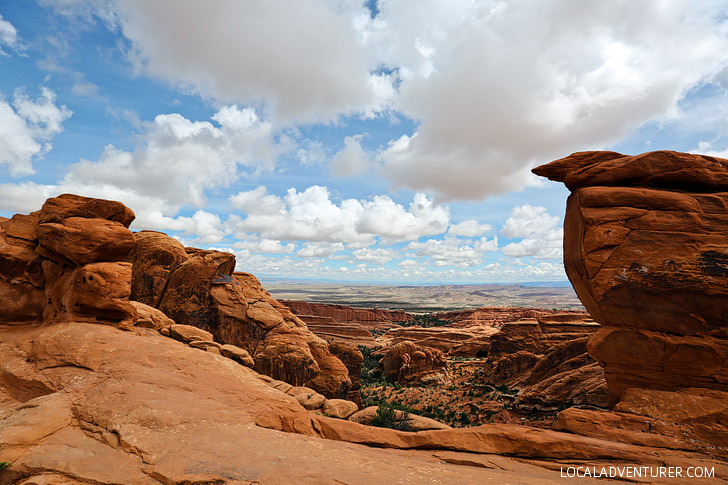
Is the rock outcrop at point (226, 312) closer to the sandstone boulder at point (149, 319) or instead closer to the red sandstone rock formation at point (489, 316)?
the sandstone boulder at point (149, 319)

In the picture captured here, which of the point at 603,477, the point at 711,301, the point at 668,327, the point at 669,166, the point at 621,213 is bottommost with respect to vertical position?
the point at 603,477

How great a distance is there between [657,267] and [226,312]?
26240 mm

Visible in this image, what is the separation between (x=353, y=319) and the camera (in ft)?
414

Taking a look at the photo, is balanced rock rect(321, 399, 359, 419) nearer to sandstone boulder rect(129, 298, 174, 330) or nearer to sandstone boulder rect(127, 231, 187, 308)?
sandstone boulder rect(129, 298, 174, 330)

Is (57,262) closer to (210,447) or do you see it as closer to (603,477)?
(210,447)

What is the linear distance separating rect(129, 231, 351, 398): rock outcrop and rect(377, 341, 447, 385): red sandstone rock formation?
24142 mm

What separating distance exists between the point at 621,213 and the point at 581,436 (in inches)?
352

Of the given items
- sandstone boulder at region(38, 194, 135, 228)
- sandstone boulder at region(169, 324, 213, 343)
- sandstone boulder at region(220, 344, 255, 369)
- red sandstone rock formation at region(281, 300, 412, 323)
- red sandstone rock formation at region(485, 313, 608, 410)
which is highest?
sandstone boulder at region(38, 194, 135, 228)

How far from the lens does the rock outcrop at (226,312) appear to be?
2425 centimetres

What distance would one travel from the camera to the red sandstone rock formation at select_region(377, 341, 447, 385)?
4783 centimetres

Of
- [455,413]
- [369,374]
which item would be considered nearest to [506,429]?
[455,413]

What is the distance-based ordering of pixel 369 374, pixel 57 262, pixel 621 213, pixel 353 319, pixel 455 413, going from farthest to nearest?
1. pixel 353 319
2. pixel 369 374
3. pixel 455 413
4. pixel 57 262
5. pixel 621 213

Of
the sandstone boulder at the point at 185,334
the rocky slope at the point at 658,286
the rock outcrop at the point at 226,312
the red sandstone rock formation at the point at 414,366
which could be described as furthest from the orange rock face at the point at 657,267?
the red sandstone rock formation at the point at 414,366

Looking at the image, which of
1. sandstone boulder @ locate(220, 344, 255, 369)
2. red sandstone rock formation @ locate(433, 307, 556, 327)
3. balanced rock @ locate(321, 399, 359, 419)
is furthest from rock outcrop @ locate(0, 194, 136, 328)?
red sandstone rock formation @ locate(433, 307, 556, 327)
